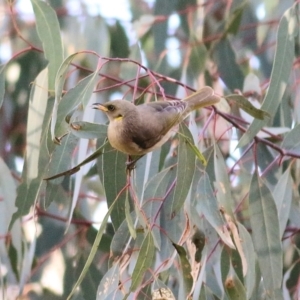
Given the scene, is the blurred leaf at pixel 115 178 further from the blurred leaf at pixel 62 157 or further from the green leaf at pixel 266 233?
the green leaf at pixel 266 233

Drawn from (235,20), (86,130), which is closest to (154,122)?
(86,130)

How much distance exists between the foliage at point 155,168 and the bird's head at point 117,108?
0.13ft

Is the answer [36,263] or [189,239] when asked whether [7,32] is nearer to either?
[36,263]

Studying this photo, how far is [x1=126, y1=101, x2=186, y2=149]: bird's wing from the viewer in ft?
5.19

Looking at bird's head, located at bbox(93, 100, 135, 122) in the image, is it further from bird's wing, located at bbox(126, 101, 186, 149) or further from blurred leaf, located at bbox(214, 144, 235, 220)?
blurred leaf, located at bbox(214, 144, 235, 220)

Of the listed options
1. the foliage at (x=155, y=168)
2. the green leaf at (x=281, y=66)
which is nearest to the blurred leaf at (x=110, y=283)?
the foliage at (x=155, y=168)

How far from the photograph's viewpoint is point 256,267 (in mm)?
1979

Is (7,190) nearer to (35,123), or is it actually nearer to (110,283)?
(35,123)

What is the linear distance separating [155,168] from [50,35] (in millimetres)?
471

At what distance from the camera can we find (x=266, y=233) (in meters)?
1.83

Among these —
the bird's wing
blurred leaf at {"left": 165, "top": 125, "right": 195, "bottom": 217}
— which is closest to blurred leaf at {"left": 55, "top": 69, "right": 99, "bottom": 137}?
the bird's wing

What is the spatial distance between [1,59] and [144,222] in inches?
69.6

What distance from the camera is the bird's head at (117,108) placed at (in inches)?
63.3

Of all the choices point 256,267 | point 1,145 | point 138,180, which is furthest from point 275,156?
point 1,145
